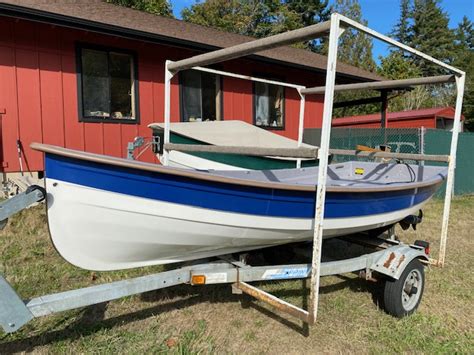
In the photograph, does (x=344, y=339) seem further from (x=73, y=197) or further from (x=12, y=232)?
(x=12, y=232)

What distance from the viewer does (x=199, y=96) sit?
9.69 meters

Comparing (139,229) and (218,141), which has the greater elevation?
(218,141)

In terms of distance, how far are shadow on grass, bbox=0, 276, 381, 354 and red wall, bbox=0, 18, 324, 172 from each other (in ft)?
15.8

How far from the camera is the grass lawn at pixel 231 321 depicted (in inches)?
118

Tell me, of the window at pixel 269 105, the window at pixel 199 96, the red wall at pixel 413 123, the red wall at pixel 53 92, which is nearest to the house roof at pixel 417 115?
the red wall at pixel 413 123

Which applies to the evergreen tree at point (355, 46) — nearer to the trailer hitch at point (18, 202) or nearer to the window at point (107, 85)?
the window at point (107, 85)

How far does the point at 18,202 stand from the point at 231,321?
192cm

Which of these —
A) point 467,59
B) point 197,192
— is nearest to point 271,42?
point 197,192

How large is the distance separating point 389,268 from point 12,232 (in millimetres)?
4850

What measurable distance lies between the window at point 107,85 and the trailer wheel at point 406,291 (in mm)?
6441

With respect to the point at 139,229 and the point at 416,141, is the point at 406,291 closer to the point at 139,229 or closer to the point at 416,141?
the point at 139,229

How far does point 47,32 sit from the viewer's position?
24.2 feet

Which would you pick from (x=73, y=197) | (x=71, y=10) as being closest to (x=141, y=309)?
(x=73, y=197)

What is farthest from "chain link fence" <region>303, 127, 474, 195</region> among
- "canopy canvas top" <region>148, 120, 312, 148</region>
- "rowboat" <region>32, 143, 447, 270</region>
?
"rowboat" <region>32, 143, 447, 270</region>
